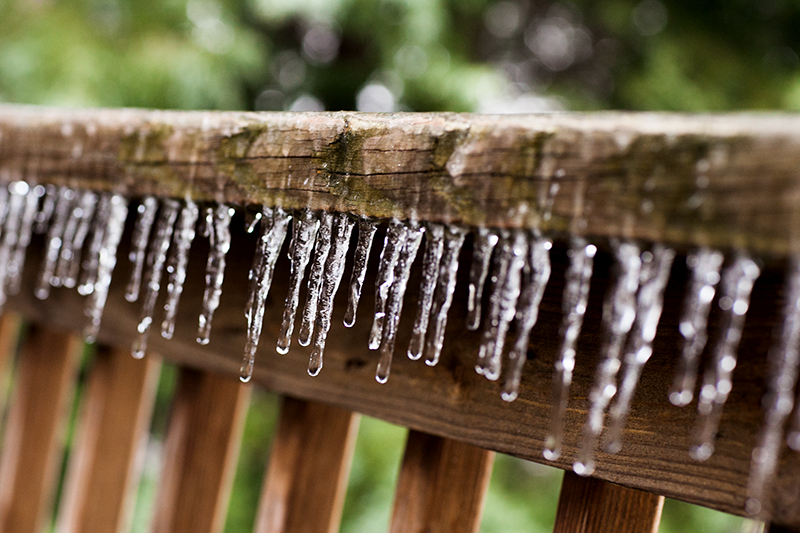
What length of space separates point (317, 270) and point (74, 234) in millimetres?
528

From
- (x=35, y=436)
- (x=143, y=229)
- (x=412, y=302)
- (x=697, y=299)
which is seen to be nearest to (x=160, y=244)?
(x=143, y=229)

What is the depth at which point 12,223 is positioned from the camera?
3.65 feet

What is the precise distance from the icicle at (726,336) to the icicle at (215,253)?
561mm

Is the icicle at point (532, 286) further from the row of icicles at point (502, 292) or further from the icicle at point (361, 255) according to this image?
the icicle at point (361, 255)

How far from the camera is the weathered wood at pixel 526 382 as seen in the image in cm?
62

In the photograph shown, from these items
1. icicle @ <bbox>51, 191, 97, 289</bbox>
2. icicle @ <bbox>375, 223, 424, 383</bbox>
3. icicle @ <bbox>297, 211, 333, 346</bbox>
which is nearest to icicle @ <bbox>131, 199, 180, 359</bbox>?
icicle @ <bbox>51, 191, 97, 289</bbox>

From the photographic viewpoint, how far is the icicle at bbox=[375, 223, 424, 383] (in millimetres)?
654

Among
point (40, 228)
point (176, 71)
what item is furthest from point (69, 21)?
point (40, 228)

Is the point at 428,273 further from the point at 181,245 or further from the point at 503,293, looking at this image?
the point at 181,245

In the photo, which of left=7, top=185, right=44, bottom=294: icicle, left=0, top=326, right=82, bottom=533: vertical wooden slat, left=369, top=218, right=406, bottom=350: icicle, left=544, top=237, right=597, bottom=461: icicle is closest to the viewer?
left=544, top=237, right=597, bottom=461: icicle

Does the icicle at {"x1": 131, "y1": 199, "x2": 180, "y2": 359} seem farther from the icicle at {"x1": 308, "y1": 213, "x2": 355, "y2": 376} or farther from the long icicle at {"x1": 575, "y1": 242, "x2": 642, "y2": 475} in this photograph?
the long icicle at {"x1": 575, "y1": 242, "x2": 642, "y2": 475}

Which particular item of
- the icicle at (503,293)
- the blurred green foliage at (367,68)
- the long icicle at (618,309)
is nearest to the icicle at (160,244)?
the icicle at (503,293)

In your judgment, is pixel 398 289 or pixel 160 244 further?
pixel 160 244

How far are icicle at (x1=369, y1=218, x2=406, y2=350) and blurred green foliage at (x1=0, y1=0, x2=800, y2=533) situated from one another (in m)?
2.63
